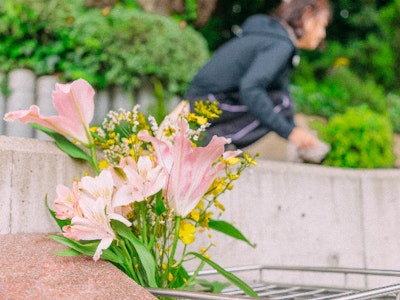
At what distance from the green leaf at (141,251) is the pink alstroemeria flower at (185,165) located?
11cm

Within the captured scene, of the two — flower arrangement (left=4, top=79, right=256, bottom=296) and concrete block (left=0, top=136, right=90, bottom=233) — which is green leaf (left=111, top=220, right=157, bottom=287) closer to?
flower arrangement (left=4, top=79, right=256, bottom=296)

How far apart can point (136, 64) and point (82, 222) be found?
122 inches

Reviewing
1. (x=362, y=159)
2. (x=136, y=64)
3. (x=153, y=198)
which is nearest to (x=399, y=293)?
(x=153, y=198)

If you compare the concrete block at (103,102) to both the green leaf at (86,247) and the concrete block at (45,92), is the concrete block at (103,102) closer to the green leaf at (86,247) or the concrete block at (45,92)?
the concrete block at (45,92)

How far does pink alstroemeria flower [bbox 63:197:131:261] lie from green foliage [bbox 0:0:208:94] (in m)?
2.82

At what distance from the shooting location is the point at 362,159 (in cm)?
358

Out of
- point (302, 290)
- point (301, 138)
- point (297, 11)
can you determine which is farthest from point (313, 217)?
point (297, 11)

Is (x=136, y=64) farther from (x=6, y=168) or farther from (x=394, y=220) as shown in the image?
(x=6, y=168)

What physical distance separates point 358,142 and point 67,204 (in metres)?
2.42

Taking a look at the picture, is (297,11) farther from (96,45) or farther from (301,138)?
(96,45)

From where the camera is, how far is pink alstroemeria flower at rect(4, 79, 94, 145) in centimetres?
165

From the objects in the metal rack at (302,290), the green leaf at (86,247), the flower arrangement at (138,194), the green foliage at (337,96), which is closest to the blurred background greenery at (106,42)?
the metal rack at (302,290)

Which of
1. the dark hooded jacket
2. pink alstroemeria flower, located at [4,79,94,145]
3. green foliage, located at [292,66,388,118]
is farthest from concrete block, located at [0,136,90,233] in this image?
green foliage, located at [292,66,388,118]

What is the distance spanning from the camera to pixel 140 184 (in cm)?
151
